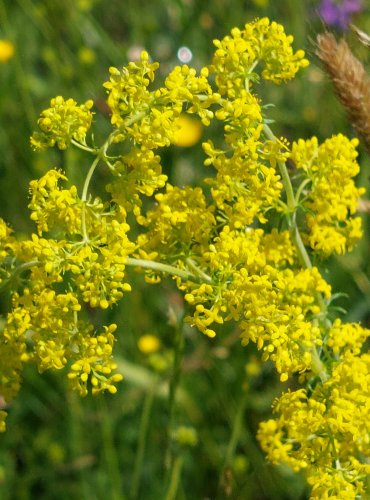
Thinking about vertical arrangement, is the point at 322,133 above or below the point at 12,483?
above

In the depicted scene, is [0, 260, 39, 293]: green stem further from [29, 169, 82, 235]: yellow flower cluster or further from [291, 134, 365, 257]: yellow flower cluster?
[291, 134, 365, 257]: yellow flower cluster

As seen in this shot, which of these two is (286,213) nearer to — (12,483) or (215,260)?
(215,260)

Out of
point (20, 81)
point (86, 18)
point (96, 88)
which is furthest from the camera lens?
point (86, 18)

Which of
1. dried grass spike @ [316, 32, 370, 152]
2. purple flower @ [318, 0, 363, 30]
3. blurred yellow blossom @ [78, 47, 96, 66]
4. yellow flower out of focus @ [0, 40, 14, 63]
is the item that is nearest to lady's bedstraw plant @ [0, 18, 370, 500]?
dried grass spike @ [316, 32, 370, 152]

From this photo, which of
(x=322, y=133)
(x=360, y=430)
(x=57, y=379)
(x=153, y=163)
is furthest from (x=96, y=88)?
(x=360, y=430)

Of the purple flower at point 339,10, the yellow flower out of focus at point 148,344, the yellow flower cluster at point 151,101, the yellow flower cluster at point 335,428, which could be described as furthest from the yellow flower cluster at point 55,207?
the purple flower at point 339,10

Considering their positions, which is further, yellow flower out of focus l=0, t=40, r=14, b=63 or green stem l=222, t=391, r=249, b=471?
yellow flower out of focus l=0, t=40, r=14, b=63

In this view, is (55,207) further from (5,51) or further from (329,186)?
(5,51)
